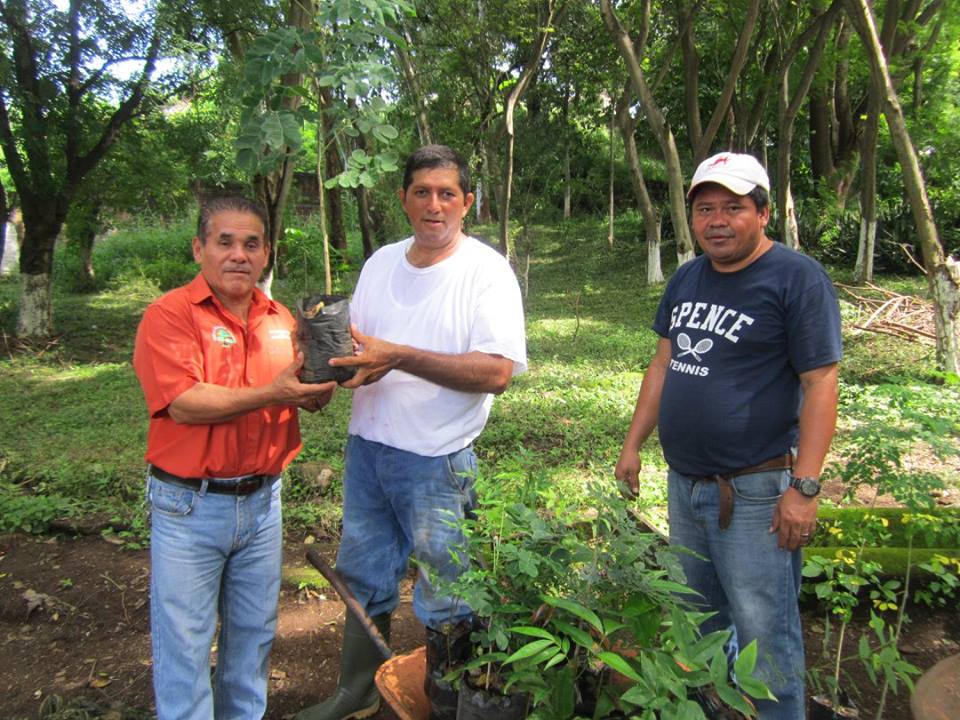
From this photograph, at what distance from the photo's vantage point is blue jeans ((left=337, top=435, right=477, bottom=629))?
2439 mm

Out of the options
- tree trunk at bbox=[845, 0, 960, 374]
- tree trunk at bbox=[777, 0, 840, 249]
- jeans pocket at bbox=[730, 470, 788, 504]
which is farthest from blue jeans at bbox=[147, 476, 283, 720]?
tree trunk at bbox=[777, 0, 840, 249]

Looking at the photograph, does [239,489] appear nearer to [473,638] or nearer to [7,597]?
[473,638]

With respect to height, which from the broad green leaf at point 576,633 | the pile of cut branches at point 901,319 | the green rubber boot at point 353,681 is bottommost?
the green rubber boot at point 353,681

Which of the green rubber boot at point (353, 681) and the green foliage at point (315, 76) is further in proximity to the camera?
the green rubber boot at point (353, 681)

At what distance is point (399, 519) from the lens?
2.57 m

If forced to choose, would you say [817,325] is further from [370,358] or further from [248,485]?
[248,485]

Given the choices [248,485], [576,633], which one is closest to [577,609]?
[576,633]

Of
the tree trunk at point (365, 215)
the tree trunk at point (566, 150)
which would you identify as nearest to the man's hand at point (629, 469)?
the tree trunk at point (365, 215)

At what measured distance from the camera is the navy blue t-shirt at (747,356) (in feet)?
7.02

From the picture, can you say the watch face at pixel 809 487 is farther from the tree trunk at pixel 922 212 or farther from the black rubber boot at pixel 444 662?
the tree trunk at pixel 922 212

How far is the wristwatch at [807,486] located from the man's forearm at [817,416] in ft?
0.05

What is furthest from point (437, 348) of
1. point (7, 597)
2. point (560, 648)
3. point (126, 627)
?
point (7, 597)

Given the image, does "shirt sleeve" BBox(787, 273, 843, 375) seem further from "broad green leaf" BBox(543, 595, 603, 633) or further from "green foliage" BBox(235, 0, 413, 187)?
"green foliage" BBox(235, 0, 413, 187)

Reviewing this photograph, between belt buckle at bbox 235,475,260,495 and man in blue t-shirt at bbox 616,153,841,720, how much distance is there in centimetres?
133
